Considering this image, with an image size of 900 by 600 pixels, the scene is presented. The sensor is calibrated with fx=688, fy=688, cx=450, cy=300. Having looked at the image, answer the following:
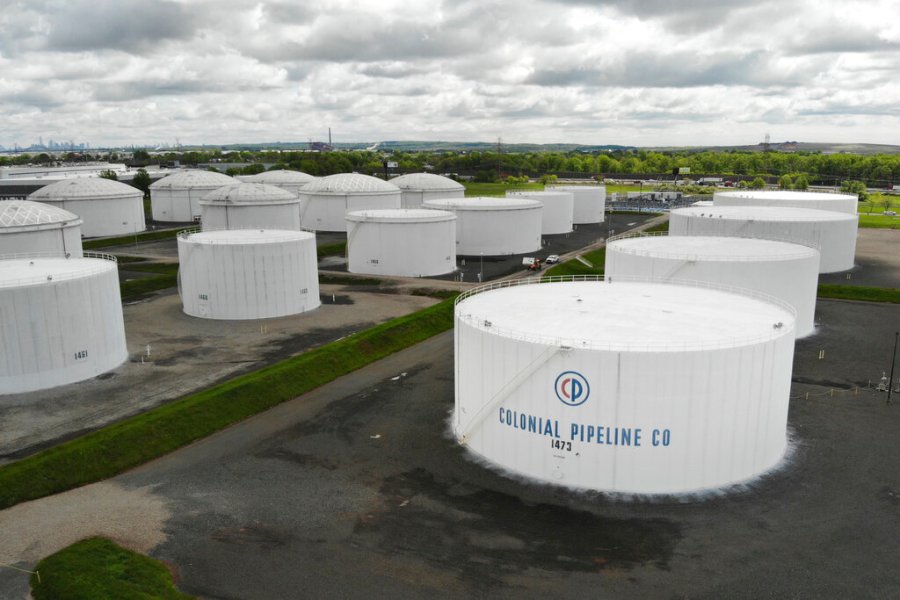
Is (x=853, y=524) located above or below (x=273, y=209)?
below

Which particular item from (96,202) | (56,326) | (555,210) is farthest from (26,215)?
(555,210)

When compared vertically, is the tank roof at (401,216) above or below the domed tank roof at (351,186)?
below

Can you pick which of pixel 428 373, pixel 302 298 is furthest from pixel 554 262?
pixel 428 373

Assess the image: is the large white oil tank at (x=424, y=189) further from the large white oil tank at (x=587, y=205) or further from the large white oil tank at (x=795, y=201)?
the large white oil tank at (x=795, y=201)

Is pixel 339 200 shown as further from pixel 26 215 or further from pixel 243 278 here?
pixel 243 278

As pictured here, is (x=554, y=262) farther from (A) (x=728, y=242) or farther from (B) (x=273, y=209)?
(B) (x=273, y=209)

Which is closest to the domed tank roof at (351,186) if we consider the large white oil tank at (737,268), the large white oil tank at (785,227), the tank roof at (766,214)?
the tank roof at (766,214)

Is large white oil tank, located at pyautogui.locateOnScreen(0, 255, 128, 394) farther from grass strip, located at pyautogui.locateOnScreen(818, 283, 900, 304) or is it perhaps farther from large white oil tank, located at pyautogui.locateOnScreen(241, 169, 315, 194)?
large white oil tank, located at pyautogui.locateOnScreen(241, 169, 315, 194)
